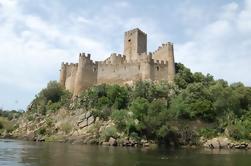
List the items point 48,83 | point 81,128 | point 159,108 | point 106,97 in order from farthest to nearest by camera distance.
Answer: point 48,83, point 106,97, point 81,128, point 159,108

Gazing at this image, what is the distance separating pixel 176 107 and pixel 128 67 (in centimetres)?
1633

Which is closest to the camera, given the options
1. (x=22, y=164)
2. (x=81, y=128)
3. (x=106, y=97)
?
(x=22, y=164)

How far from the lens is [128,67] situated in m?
76.9

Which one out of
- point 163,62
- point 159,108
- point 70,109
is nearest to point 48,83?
point 70,109

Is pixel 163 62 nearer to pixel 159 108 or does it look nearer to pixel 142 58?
pixel 142 58

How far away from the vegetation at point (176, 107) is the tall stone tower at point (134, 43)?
→ 922cm

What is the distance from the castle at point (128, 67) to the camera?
7469cm

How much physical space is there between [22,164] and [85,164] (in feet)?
16.2

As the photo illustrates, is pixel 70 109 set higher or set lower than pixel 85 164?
higher

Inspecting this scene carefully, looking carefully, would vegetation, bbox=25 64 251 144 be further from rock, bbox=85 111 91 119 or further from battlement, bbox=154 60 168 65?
battlement, bbox=154 60 168 65

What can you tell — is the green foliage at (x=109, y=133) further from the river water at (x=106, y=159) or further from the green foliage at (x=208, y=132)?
the river water at (x=106, y=159)

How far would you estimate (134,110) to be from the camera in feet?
203

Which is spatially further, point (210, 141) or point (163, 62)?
point (163, 62)

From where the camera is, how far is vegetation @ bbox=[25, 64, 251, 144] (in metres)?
61.1
